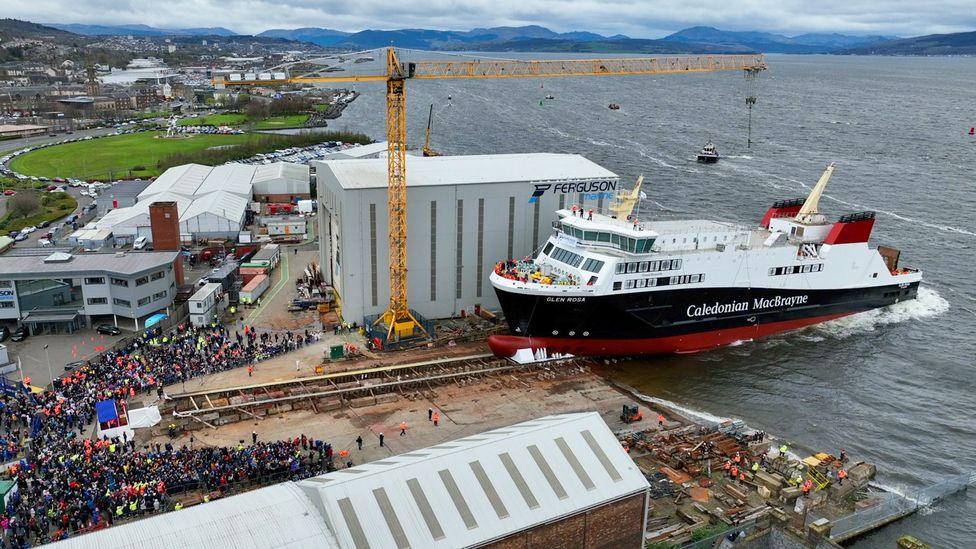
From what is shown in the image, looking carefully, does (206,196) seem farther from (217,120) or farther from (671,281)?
(217,120)

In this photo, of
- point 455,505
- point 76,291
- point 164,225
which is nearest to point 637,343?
point 455,505

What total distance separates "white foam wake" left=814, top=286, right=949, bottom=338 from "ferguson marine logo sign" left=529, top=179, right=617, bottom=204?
1955 cm

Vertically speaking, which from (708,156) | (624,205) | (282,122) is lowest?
(708,156)

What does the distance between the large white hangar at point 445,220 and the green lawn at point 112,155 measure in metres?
65.2

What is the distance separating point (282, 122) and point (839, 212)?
12451 cm

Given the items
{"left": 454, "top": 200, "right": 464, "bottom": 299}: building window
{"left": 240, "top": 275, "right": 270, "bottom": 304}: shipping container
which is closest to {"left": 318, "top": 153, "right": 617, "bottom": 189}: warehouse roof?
{"left": 454, "top": 200, "right": 464, "bottom": 299}: building window

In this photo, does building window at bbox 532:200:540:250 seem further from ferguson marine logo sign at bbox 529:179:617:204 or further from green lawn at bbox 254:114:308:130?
green lawn at bbox 254:114:308:130

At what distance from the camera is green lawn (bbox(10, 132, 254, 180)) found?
101438 mm

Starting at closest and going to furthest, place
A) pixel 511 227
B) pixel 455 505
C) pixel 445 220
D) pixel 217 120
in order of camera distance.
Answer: pixel 455 505 < pixel 445 220 < pixel 511 227 < pixel 217 120

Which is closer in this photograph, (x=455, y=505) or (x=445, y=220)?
(x=455, y=505)

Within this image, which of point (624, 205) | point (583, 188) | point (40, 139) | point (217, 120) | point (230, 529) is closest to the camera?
point (230, 529)

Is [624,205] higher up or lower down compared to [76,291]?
higher up

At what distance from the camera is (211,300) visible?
46719mm

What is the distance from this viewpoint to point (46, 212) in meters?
76.8
